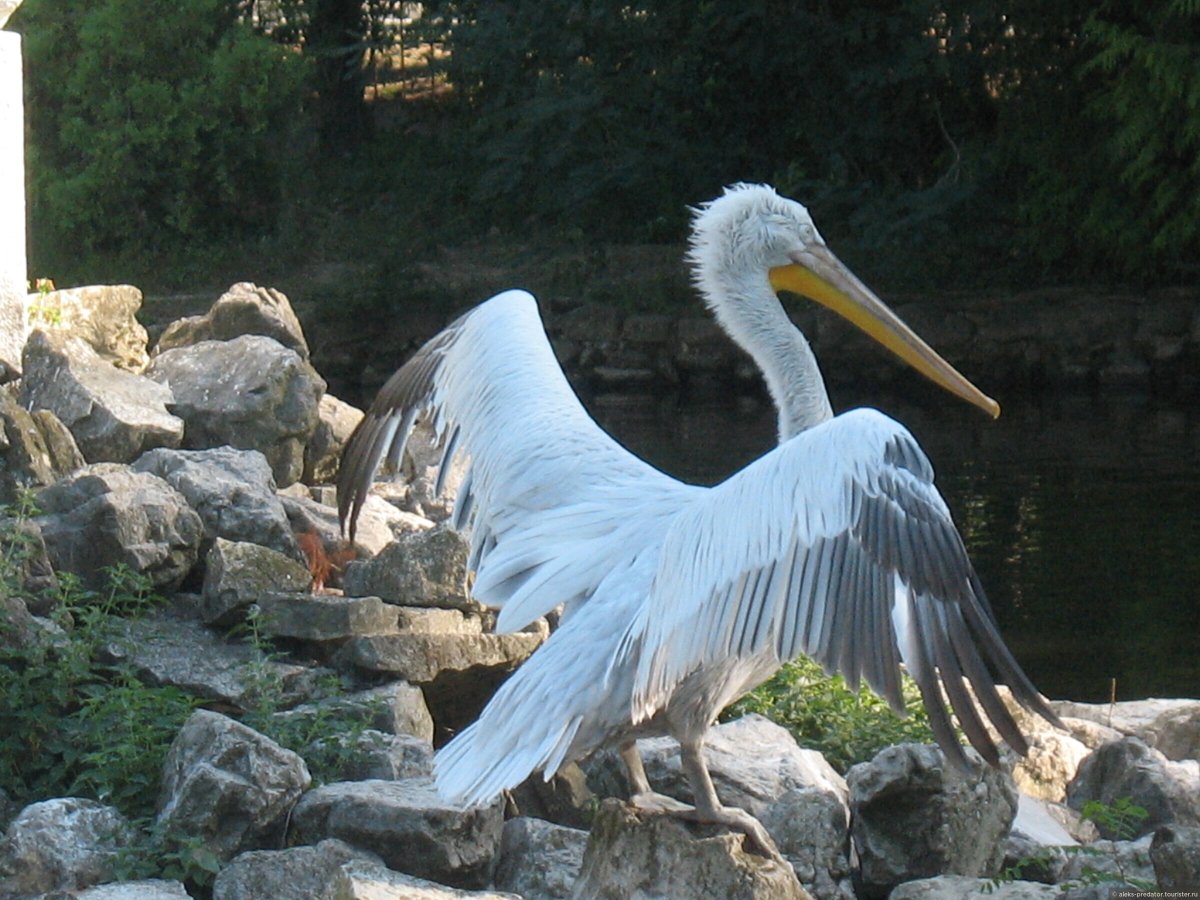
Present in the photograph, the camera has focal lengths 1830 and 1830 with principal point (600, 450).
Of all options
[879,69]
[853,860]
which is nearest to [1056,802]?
[853,860]

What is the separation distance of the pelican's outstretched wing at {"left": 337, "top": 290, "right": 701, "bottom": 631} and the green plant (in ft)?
4.25

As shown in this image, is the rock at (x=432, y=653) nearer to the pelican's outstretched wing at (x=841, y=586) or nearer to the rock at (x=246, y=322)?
the pelican's outstretched wing at (x=841, y=586)

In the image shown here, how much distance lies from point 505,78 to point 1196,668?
37.6 ft

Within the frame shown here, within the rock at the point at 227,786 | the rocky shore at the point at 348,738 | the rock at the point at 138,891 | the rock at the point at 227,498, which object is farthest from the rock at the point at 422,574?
the rock at the point at 138,891

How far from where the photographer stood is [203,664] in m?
4.79

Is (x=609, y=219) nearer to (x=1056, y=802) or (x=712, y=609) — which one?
(x=1056, y=802)

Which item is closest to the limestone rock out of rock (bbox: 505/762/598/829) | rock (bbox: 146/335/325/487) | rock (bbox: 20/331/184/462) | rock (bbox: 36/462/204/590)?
rock (bbox: 505/762/598/829)

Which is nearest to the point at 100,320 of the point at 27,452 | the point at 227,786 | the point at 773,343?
the point at 27,452

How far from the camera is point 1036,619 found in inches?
316

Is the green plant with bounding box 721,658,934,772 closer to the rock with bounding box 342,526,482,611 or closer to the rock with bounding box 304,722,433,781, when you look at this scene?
the rock with bounding box 342,526,482,611

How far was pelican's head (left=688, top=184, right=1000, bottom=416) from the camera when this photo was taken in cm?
468

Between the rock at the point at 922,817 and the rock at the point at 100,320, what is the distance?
4041 millimetres

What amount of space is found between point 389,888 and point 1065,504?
759cm

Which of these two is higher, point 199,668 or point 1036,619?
point 199,668
